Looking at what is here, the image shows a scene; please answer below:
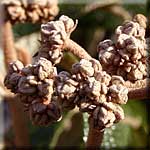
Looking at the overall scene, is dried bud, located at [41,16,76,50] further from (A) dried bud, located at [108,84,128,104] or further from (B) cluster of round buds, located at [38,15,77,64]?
(A) dried bud, located at [108,84,128,104]

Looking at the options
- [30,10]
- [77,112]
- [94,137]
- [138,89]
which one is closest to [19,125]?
[77,112]

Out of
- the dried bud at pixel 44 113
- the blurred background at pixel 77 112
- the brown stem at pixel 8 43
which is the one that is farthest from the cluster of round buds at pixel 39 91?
the blurred background at pixel 77 112

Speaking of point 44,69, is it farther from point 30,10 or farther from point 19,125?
point 19,125

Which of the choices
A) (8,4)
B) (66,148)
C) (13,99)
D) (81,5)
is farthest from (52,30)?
(81,5)

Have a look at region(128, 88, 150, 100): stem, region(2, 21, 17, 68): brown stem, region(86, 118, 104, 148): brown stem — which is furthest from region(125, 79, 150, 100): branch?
region(2, 21, 17, 68): brown stem

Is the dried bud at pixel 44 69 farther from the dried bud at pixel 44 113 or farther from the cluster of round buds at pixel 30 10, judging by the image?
the cluster of round buds at pixel 30 10

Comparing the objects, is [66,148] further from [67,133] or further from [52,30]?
[52,30]
